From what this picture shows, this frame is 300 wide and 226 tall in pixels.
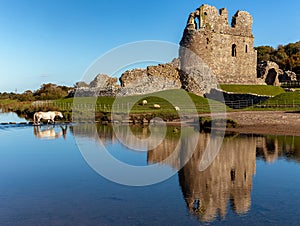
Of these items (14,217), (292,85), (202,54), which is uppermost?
(202,54)

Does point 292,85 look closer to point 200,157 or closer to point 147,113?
point 147,113

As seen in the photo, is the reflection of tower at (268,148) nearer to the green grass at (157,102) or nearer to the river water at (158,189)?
the river water at (158,189)

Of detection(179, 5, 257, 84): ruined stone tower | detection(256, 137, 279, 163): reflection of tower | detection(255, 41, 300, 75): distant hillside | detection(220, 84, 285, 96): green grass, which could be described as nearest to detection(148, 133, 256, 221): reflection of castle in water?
detection(256, 137, 279, 163): reflection of tower

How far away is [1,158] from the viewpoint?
1400 cm

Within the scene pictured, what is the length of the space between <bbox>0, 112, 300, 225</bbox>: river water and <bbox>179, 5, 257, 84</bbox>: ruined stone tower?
2558 centimetres

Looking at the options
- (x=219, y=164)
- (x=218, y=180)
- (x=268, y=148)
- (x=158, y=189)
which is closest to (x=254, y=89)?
(x=268, y=148)

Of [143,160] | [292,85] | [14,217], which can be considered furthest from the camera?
[292,85]

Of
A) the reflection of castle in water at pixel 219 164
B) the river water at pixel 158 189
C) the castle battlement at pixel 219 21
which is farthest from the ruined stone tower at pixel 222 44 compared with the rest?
the river water at pixel 158 189

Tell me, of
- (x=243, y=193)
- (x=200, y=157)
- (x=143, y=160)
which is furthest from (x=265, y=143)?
(x=243, y=193)

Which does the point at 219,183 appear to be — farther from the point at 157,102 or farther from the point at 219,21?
the point at 219,21

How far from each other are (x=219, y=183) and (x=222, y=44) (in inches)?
1325

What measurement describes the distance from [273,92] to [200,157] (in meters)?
28.0

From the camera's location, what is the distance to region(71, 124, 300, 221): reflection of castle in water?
8.12 m

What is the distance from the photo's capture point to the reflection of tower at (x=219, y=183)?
25.7ft
